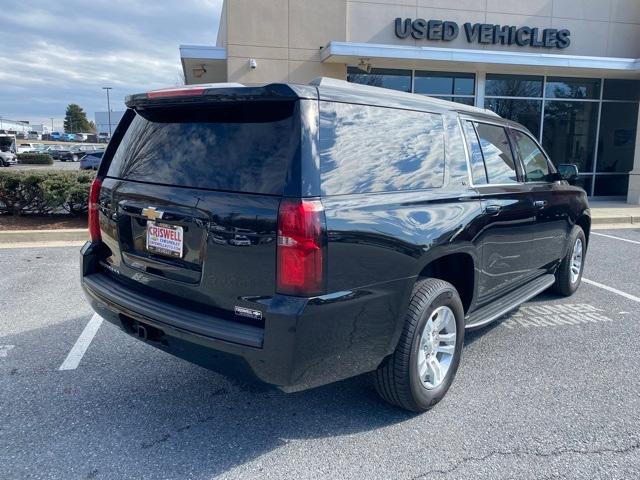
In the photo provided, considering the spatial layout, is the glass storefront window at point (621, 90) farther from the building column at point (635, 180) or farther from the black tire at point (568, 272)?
the black tire at point (568, 272)

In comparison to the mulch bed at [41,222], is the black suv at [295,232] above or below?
above

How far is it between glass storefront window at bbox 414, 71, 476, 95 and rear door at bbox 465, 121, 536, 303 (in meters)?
9.85

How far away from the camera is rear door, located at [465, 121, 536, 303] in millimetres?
3830

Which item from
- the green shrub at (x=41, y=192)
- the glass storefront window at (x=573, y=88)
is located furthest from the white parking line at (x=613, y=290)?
the glass storefront window at (x=573, y=88)

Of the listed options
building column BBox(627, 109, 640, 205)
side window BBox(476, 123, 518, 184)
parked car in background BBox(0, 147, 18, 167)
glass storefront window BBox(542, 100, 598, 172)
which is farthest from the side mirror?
parked car in background BBox(0, 147, 18, 167)

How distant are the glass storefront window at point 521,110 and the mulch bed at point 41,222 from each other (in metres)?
10.8

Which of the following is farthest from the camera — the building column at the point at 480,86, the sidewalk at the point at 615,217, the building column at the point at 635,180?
the building column at the point at 635,180

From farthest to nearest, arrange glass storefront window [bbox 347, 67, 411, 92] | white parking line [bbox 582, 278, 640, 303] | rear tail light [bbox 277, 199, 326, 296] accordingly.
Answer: glass storefront window [bbox 347, 67, 411, 92]
white parking line [bbox 582, 278, 640, 303]
rear tail light [bbox 277, 199, 326, 296]

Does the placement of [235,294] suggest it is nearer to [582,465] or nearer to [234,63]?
[582,465]

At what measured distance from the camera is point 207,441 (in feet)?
9.77

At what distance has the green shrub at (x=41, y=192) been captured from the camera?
938 centimetres

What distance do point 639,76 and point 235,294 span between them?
16.3m

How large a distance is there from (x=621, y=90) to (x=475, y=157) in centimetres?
1430

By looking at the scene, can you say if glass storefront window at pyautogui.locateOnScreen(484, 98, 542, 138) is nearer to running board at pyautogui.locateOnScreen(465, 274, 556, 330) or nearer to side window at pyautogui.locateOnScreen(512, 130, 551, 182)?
side window at pyautogui.locateOnScreen(512, 130, 551, 182)
